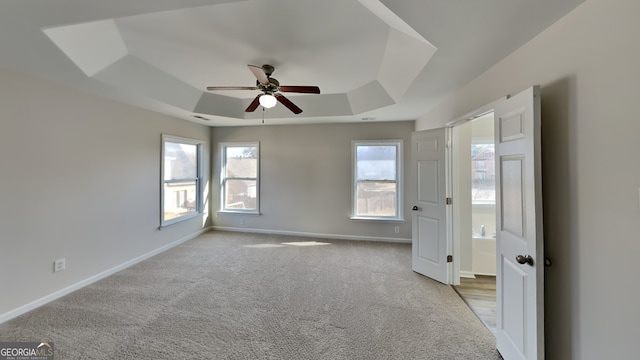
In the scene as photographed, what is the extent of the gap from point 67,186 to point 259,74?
266 centimetres

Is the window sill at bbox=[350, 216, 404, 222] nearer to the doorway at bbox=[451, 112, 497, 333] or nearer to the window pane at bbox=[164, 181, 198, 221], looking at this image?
the doorway at bbox=[451, 112, 497, 333]

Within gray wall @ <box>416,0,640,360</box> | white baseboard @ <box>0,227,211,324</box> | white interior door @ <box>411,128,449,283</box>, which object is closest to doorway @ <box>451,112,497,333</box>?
white interior door @ <box>411,128,449,283</box>

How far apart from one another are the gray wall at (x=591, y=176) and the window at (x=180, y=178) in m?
4.94

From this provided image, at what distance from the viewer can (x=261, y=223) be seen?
5.23 m

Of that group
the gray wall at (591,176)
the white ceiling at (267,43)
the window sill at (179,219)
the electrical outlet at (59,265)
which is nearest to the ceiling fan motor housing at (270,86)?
the white ceiling at (267,43)

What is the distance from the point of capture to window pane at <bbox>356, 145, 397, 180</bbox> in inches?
187

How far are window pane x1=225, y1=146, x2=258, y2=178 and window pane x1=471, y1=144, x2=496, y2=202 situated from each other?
13.7ft

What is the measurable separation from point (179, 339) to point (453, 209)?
3.24 metres

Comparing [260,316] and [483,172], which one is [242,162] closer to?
[260,316]

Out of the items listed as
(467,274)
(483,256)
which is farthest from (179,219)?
(483,256)

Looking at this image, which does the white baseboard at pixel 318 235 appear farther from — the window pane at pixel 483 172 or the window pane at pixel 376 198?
the window pane at pixel 483 172

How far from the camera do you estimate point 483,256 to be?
3.27 meters

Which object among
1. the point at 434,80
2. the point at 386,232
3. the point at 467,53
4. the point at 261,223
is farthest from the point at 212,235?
the point at 467,53

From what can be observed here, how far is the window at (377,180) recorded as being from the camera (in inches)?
186
